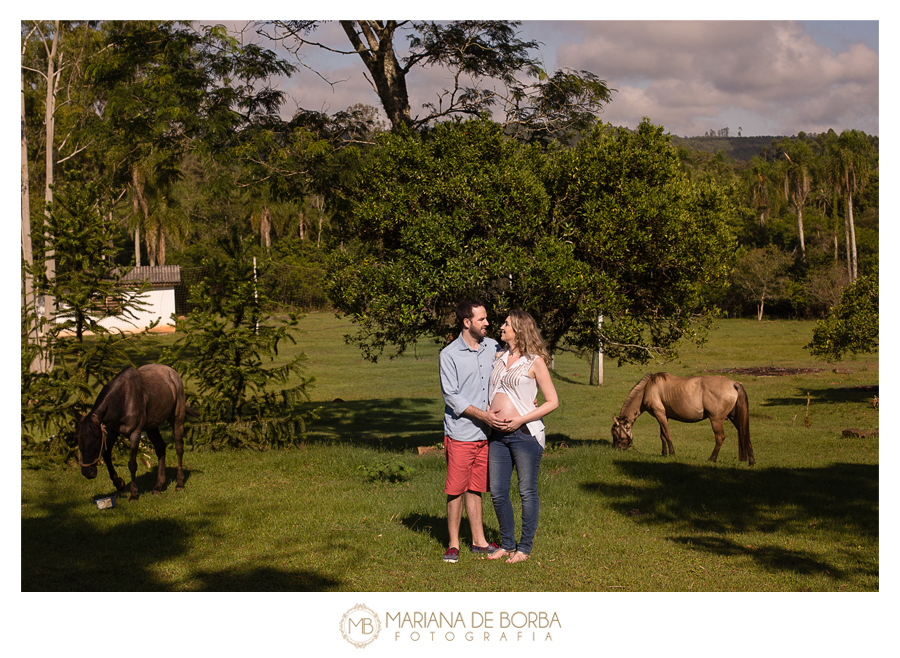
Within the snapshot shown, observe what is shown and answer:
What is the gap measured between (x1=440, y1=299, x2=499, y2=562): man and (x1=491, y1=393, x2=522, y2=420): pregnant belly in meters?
0.11

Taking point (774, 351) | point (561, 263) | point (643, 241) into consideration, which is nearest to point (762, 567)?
point (561, 263)

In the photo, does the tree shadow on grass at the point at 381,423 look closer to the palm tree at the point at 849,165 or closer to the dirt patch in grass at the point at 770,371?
the dirt patch in grass at the point at 770,371

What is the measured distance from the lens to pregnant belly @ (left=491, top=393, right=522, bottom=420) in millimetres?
5695

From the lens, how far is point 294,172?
13797mm

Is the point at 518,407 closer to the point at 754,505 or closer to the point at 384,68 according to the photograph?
the point at 754,505

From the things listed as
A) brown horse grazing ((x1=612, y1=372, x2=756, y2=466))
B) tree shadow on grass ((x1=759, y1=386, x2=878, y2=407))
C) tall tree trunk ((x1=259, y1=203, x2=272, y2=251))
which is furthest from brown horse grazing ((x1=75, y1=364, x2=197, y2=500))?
tall tree trunk ((x1=259, y1=203, x2=272, y2=251))

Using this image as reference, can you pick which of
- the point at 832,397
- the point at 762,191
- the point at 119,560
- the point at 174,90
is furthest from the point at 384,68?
the point at 762,191

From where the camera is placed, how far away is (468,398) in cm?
583

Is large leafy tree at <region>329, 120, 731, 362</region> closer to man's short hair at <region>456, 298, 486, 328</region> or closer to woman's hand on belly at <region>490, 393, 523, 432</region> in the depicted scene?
man's short hair at <region>456, 298, 486, 328</region>

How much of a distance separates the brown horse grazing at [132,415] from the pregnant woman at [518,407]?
4797 mm

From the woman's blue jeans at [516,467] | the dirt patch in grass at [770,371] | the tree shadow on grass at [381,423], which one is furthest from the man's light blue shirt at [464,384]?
the dirt patch in grass at [770,371]

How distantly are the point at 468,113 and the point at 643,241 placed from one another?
5071 mm

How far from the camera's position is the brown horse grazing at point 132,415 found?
8.18 meters

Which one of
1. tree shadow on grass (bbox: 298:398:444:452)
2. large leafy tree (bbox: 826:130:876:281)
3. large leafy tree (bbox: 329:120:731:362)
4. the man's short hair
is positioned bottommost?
tree shadow on grass (bbox: 298:398:444:452)
